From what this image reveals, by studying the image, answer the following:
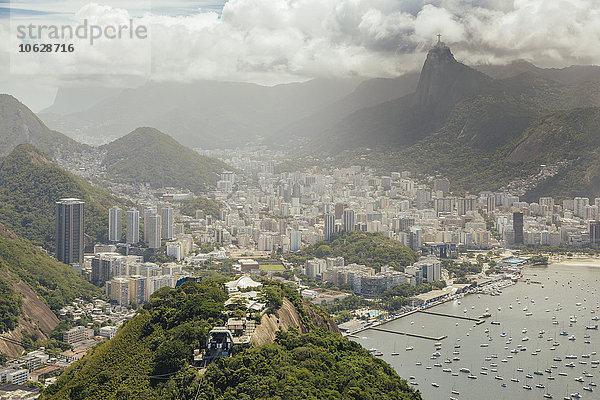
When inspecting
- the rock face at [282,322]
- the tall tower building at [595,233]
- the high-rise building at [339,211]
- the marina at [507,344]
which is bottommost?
the marina at [507,344]

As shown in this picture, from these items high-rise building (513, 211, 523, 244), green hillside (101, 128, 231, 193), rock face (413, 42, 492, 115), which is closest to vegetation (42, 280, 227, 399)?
high-rise building (513, 211, 523, 244)

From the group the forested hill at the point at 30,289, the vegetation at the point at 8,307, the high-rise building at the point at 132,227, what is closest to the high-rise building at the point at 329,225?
the high-rise building at the point at 132,227

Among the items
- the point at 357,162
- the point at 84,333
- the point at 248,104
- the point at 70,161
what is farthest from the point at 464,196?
the point at 248,104

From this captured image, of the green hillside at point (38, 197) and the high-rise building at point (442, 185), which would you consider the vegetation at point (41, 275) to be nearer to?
the green hillside at point (38, 197)

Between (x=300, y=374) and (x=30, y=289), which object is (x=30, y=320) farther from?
(x=300, y=374)

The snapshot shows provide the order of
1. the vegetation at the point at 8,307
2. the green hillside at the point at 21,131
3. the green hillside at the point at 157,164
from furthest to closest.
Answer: the green hillside at the point at 157,164 → the green hillside at the point at 21,131 → the vegetation at the point at 8,307

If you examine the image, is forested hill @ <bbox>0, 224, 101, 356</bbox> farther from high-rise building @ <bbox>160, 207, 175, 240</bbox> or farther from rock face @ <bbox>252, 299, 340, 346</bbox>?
high-rise building @ <bbox>160, 207, 175, 240</bbox>

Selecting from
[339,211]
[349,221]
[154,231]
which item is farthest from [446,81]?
[154,231]

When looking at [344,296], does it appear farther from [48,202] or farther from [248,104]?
[248,104]
